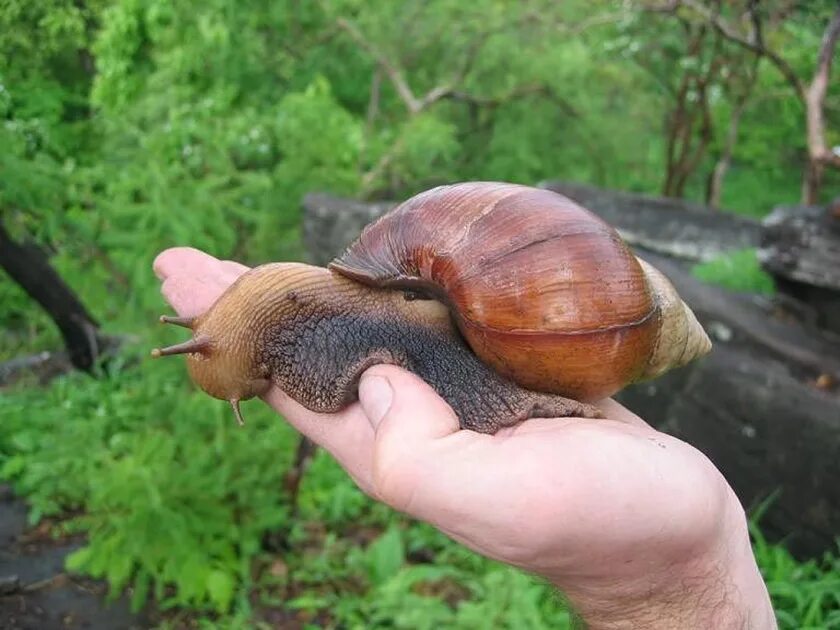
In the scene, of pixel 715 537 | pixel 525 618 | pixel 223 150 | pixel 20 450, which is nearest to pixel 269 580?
pixel 525 618

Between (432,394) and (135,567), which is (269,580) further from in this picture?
(432,394)

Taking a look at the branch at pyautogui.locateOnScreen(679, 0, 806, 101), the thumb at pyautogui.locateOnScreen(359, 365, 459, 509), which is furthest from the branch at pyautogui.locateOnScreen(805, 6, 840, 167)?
the thumb at pyautogui.locateOnScreen(359, 365, 459, 509)

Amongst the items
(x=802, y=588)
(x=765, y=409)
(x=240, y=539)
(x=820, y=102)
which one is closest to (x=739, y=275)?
(x=820, y=102)

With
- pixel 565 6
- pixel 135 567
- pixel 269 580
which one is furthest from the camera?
Result: pixel 565 6

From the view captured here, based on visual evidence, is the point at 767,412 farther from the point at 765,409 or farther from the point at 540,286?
the point at 540,286

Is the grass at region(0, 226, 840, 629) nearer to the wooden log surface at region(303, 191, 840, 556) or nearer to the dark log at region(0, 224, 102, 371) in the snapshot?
the wooden log surface at region(303, 191, 840, 556)

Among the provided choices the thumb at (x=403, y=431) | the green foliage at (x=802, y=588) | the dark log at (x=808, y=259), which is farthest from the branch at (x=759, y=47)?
the thumb at (x=403, y=431)

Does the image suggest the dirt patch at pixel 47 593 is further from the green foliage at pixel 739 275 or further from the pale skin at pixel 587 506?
the green foliage at pixel 739 275
